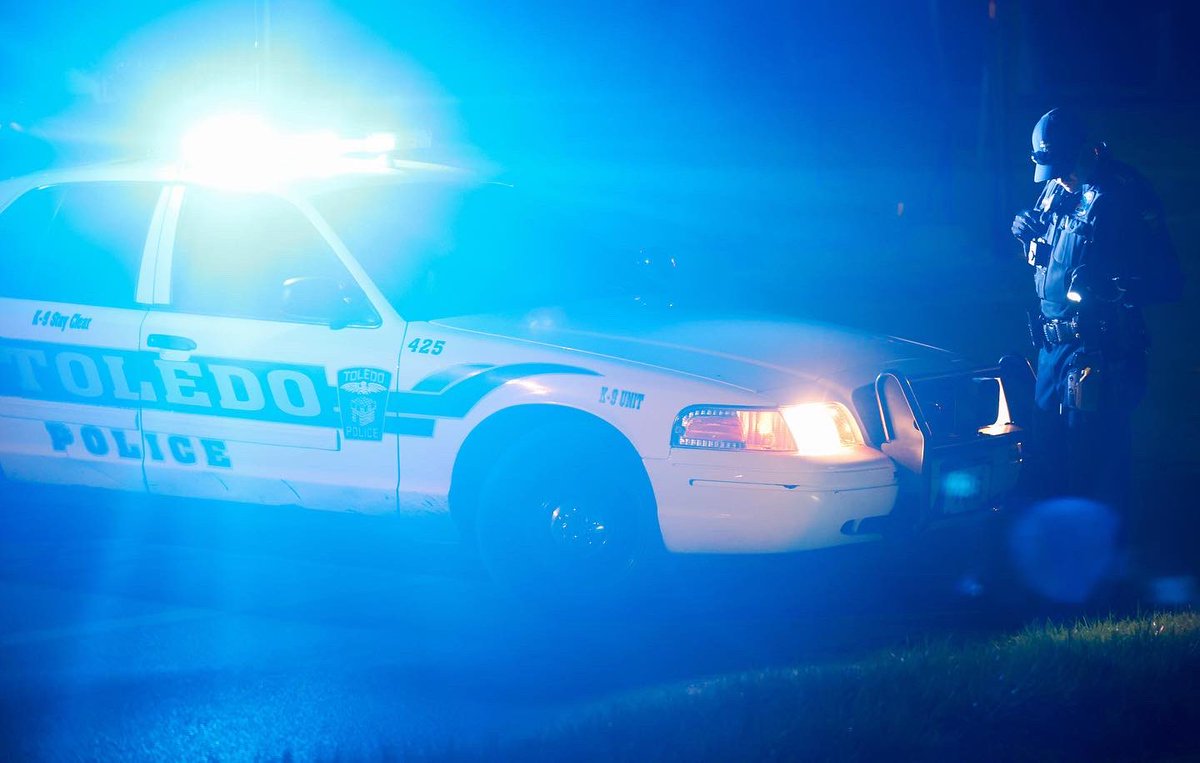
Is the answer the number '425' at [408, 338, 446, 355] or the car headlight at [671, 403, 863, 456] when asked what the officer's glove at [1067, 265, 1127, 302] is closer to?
the car headlight at [671, 403, 863, 456]

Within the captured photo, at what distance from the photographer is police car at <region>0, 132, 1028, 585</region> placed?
5406mm

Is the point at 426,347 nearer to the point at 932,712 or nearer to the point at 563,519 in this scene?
the point at 563,519

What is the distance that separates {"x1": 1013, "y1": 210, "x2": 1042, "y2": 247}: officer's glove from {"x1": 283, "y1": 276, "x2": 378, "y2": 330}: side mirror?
108 inches

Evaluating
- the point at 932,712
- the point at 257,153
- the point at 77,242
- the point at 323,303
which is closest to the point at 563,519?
the point at 323,303

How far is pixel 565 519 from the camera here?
5.63 metres

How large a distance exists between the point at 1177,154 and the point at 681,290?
568 inches

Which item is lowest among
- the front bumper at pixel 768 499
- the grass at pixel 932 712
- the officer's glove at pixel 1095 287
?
the grass at pixel 932 712

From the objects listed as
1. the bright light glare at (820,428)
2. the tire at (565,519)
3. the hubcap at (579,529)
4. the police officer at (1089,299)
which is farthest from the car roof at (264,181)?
the police officer at (1089,299)

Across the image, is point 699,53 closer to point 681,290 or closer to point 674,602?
point 681,290

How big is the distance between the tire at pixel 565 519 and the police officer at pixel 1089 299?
1.60 metres

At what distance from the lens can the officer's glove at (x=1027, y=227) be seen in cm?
663

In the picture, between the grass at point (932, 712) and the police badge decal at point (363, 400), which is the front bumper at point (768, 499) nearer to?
the grass at point (932, 712)

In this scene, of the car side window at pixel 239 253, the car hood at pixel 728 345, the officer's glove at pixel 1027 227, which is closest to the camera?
the car hood at pixel 728 345

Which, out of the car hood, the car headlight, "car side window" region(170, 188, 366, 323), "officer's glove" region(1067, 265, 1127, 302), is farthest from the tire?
"officer's glove" region(1067, 265, 1127, 302)
